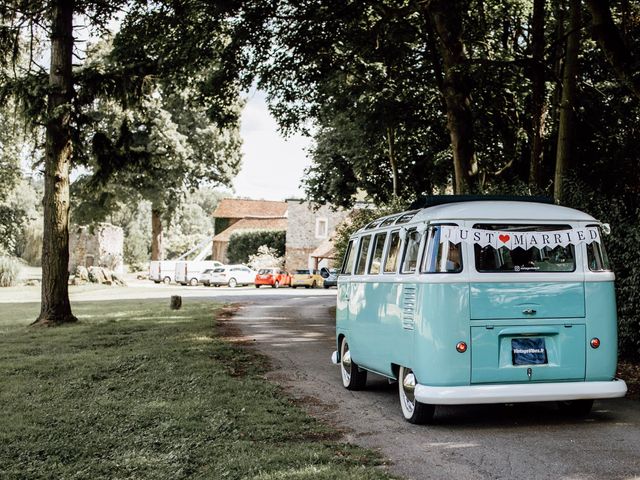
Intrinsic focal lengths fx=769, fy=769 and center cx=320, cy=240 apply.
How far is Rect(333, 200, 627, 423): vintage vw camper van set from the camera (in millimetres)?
7457

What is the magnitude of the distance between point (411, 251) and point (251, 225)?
237 ft

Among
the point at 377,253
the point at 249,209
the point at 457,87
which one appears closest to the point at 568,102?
the point at 457,87

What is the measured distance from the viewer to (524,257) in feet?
26.2

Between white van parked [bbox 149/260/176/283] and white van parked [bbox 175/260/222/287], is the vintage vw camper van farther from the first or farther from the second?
white van parked [bbox 149/260/176/283]

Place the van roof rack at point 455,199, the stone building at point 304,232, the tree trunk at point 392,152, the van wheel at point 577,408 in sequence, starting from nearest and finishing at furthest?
1. the van wheel at point 577,408
2. the van roof rack at point 455,199
3. the tree trunk at point 392,152
4. the stone building at point 304,232

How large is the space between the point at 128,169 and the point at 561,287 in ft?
53.1

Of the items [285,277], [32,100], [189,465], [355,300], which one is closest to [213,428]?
[189,465]

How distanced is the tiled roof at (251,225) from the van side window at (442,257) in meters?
68.9

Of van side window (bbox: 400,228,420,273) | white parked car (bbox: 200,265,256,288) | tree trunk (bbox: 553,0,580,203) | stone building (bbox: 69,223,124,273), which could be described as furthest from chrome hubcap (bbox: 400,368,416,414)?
stone building (bbox: 69,223,124,273)

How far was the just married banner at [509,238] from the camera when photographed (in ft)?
25.2

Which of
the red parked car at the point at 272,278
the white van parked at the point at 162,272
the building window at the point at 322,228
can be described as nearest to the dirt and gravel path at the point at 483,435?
the red parked car at the point at 272,278

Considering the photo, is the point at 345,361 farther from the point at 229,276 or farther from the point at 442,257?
the point at 229,276

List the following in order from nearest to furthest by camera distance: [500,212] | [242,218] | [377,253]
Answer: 1. [500,212]
2. [377,253]
3. [242,218]

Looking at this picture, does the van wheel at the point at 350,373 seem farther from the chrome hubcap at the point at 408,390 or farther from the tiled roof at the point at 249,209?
the tiled roof at the point at 249,209
